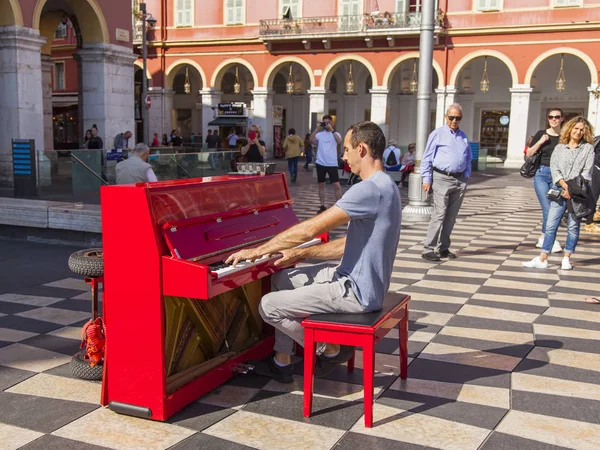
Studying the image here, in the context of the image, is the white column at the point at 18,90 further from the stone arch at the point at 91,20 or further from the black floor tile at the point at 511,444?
the black floor tile at the point at 511,444

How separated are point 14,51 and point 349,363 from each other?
1279 centimetres

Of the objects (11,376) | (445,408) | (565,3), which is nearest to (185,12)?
(565,3)

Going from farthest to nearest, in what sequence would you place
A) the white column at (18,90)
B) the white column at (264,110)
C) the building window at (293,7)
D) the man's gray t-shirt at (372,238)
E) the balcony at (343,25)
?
the white column at (264,110) → the building window at (293,7) → the balcony at (343,25) → the white column at (18,90) → the man's gray t-shirt at (372,238)

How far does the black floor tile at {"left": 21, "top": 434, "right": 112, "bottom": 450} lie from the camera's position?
126 inches

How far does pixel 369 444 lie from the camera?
128 inches

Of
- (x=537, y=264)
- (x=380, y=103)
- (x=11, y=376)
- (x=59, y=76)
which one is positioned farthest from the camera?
(x=59, y=76)

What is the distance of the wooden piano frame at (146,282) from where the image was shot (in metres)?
3.33

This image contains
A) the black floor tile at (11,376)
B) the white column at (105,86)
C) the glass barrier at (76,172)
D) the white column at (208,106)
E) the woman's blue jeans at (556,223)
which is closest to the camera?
the black floor tile at (11,376)

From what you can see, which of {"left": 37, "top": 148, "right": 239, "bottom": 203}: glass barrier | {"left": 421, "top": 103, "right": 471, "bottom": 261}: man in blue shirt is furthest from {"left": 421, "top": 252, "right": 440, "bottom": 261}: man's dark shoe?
{"left": 37, "top": 148, "right": 239, "bottom": 203}: glass barrier

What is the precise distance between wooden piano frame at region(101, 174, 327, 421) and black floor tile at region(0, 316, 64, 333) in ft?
5.46

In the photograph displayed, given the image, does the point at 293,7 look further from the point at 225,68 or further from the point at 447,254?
the point at 447,254

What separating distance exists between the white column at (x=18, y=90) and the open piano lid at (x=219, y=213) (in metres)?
11.9

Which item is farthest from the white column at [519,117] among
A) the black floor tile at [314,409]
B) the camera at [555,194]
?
the black floor tile at [314,409]

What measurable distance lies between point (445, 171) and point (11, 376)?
5150mm
